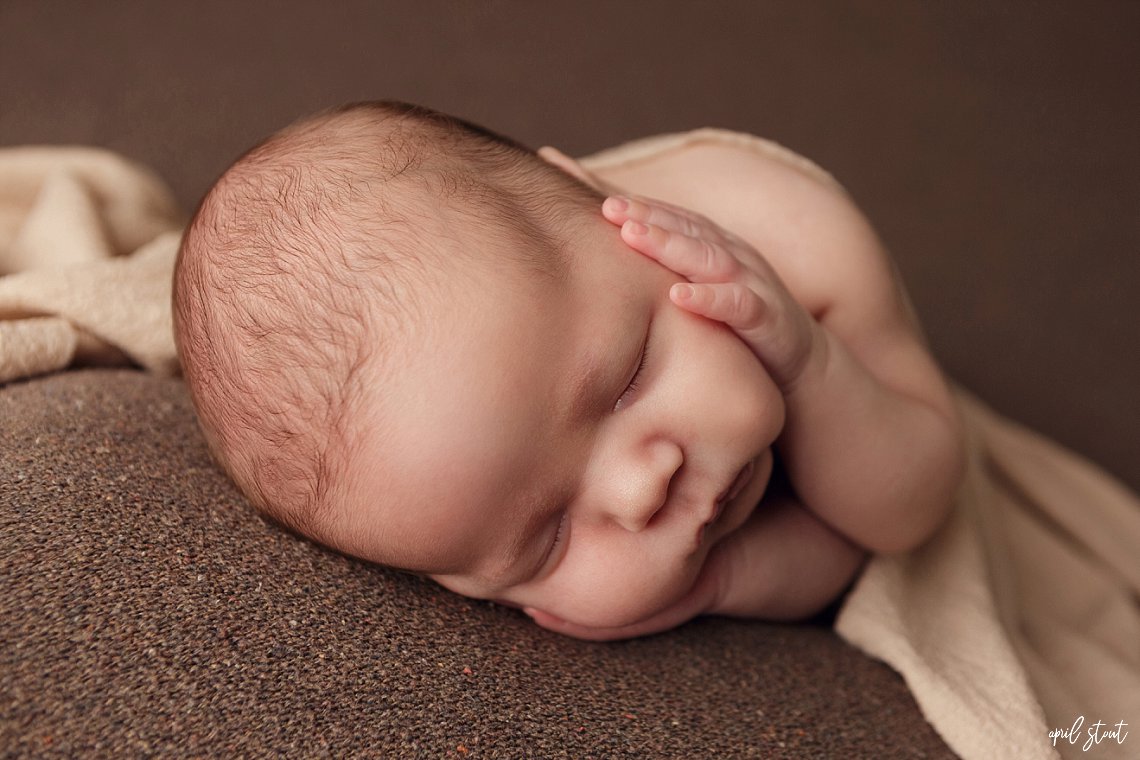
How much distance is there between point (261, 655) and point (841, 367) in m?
0.62

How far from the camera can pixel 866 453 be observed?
3.32ft

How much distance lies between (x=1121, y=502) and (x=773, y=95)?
3.40ft

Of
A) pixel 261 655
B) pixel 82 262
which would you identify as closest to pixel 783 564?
pixel 261 655

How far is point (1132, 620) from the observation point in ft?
4.07

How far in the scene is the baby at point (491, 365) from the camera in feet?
2.39

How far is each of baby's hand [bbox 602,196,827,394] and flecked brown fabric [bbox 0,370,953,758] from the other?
0.96ft

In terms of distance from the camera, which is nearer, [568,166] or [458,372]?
[458,372]

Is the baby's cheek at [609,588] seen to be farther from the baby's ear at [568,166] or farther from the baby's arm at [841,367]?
the baby's ear at [568,166]

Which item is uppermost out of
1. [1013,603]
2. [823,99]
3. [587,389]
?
[823,99]

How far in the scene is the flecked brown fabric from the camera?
0.62 meters

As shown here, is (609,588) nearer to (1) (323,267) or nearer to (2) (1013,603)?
(1) (323,267)

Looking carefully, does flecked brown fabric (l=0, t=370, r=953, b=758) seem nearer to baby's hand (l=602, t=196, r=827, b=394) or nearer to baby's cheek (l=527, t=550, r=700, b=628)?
baby's cheek (l=527, t=550, r=700, b=628)

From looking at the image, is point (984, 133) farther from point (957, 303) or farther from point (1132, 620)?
point (1132, 620)

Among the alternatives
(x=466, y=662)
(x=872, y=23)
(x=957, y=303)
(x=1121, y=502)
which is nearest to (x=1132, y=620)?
(x=1121, y=502)
